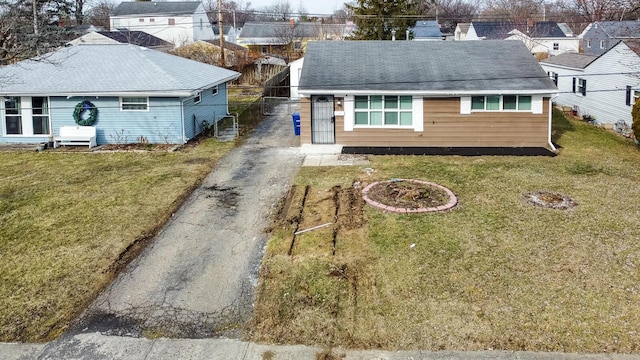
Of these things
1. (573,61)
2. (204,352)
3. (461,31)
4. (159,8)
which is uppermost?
(159,8)

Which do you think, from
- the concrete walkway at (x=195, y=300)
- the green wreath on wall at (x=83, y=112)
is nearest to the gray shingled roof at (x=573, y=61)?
the concrete walkway at (x=195, y=300)

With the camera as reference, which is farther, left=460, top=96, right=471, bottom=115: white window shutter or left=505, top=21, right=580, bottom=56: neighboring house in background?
left=505, top=21, right=580, bottom=56: neighboring house in background

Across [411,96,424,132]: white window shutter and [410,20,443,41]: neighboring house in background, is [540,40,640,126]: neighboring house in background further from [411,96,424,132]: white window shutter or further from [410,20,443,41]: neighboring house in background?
[410,20,443,41]: neighboring house in background

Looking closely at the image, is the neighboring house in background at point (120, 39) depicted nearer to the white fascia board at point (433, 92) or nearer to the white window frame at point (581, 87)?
the white fascia board at point (433, 92)

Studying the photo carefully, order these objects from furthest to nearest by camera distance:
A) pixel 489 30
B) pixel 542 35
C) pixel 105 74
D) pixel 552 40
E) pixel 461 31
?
pixel 461 31 < pixel 489 30 < pixel 552 40 < pixel 542 35 < pixel 105 74

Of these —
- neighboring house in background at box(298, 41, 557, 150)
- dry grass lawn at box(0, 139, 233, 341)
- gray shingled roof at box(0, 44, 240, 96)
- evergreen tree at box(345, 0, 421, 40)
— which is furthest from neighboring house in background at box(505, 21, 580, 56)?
dry grass lawn at box(0, 139, 233, 341)

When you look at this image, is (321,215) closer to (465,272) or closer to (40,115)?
(465,272)

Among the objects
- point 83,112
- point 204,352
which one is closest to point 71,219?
point 204,352
